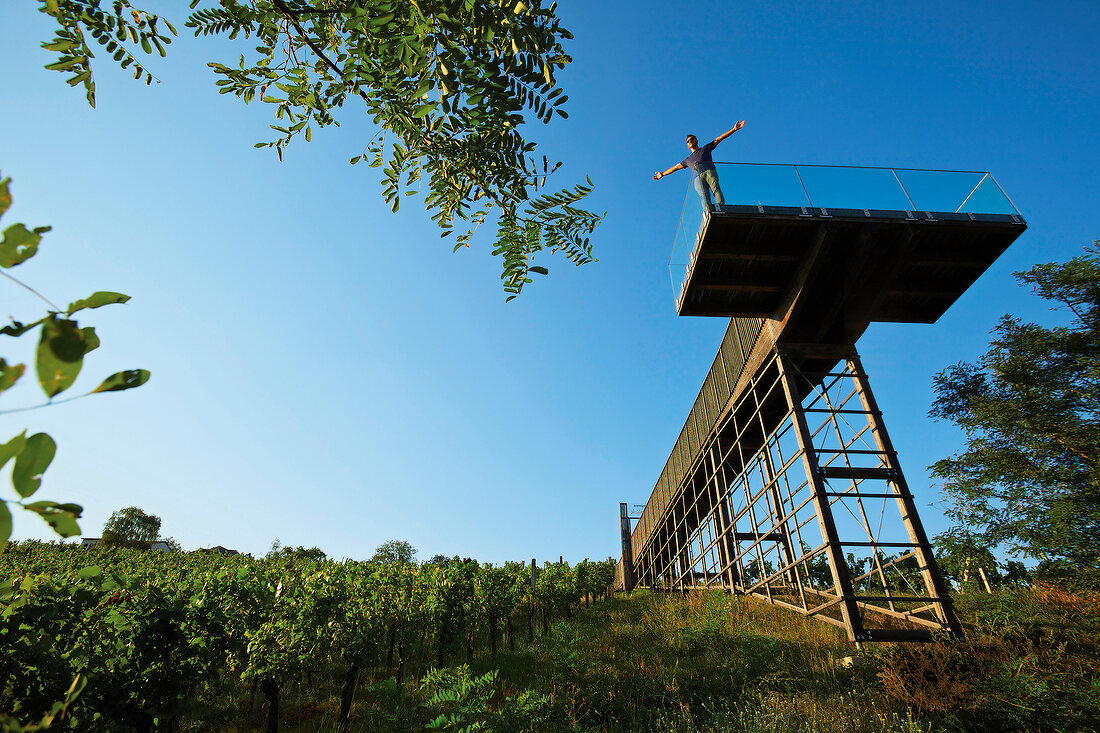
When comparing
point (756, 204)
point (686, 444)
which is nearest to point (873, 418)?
point (756, 204)

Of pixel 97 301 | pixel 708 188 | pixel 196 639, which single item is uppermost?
pixel 708 188

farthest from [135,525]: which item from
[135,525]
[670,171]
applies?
[670,171]

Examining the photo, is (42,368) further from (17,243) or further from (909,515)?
(909,515)

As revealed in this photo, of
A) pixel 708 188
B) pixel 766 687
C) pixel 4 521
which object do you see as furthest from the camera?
pixel 708 188

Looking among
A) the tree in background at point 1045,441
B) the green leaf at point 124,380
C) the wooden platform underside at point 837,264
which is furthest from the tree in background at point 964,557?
the green leaf at point 124,380

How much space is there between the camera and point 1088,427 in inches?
535

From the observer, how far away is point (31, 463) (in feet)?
2.43

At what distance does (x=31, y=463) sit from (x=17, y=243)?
34 centimetres

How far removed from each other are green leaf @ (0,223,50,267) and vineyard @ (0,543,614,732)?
2.64 feet

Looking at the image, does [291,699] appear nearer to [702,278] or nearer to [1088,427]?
[702,278]

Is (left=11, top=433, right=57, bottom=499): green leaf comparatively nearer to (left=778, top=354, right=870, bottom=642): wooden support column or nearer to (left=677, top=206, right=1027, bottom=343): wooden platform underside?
(left=677, top=206, right=1027, bottom=343): wooden platform underside

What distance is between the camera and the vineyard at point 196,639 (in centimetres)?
321

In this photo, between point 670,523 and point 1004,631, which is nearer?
point 1004,631

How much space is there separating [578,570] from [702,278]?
51.5ft
